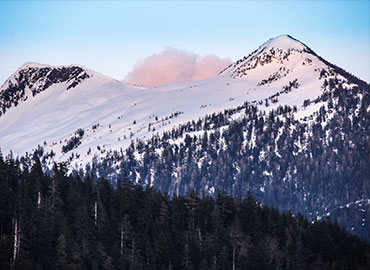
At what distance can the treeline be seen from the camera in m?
116

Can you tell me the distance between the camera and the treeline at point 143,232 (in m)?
116

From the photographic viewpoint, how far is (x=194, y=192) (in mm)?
164375

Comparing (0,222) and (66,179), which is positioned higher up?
(66,179)

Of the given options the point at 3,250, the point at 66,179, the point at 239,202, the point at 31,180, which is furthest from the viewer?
the point at 239,202

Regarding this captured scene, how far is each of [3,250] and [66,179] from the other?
57.8 m

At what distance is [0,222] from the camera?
11844 centimetres

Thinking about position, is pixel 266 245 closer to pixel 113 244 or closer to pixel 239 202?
pixel 239 202

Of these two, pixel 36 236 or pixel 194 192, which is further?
pixel 194 192

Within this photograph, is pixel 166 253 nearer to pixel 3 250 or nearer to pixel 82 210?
pixel 82 210

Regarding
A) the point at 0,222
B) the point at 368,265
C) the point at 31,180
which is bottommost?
the point at 368,265

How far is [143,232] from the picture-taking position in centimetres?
14938

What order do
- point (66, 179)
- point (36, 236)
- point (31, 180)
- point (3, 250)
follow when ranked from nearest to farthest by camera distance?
1. point (3, 250)
2. point (36, 236)
3. point (31, 180)
4. point (66, 179)

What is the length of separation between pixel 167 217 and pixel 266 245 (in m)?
22.5

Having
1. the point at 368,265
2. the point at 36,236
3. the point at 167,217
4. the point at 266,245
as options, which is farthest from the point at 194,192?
the point at 36,236
